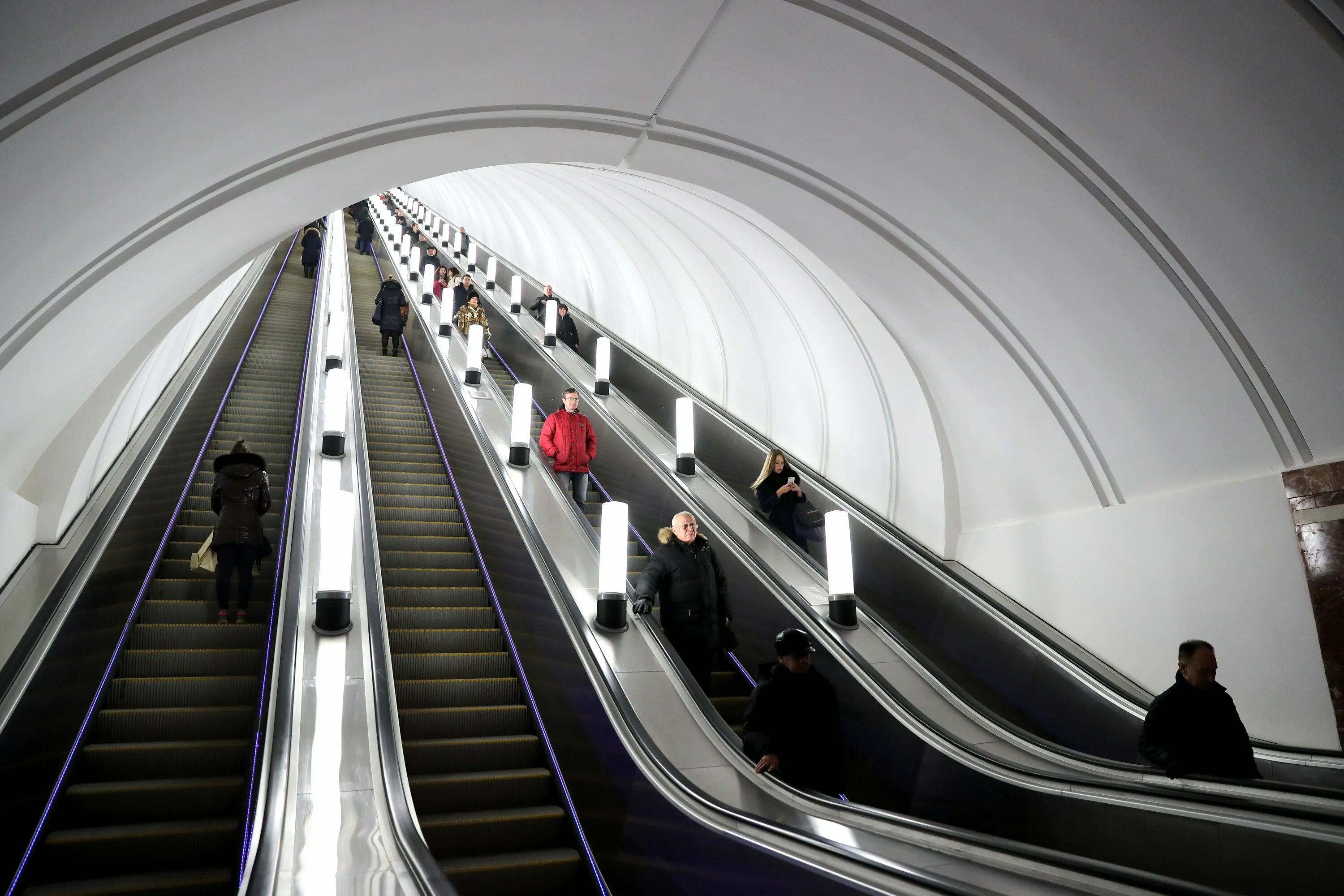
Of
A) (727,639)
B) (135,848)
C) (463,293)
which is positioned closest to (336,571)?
(135,848)

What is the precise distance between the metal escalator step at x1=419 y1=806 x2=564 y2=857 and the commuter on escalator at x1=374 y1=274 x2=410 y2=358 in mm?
11272

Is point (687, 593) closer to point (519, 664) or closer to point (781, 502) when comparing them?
point (519, 664)

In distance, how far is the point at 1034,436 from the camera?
23.1ft

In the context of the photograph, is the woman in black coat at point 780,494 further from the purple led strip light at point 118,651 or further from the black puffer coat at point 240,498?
the purple led strip light at point 118,651

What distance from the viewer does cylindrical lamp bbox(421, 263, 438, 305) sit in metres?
19.4

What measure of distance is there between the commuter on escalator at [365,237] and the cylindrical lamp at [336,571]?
77.7 feet

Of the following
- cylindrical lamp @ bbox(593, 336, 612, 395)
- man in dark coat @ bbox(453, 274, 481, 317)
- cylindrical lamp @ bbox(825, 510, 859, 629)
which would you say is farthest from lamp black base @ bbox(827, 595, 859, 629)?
man in dark coat @ bbox(453, 274, 481, 317)

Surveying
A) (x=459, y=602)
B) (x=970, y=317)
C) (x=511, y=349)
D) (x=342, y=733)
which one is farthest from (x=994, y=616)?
(x=511, y=349)

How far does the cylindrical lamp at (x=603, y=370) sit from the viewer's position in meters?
13.4

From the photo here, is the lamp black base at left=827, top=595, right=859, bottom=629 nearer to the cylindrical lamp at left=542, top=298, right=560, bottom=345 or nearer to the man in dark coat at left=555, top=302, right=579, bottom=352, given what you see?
the cylindrical lamp at left=542, top=298, right=560, bottom=345

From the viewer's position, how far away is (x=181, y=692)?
555cm

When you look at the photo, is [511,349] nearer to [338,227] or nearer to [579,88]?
[579,88]

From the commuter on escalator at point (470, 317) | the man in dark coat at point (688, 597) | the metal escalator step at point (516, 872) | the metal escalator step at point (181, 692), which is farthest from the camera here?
the commuter on escalator at point (470, 317)

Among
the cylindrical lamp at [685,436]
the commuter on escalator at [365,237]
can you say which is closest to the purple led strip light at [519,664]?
A: the cylindrical lamp at [685,436]
